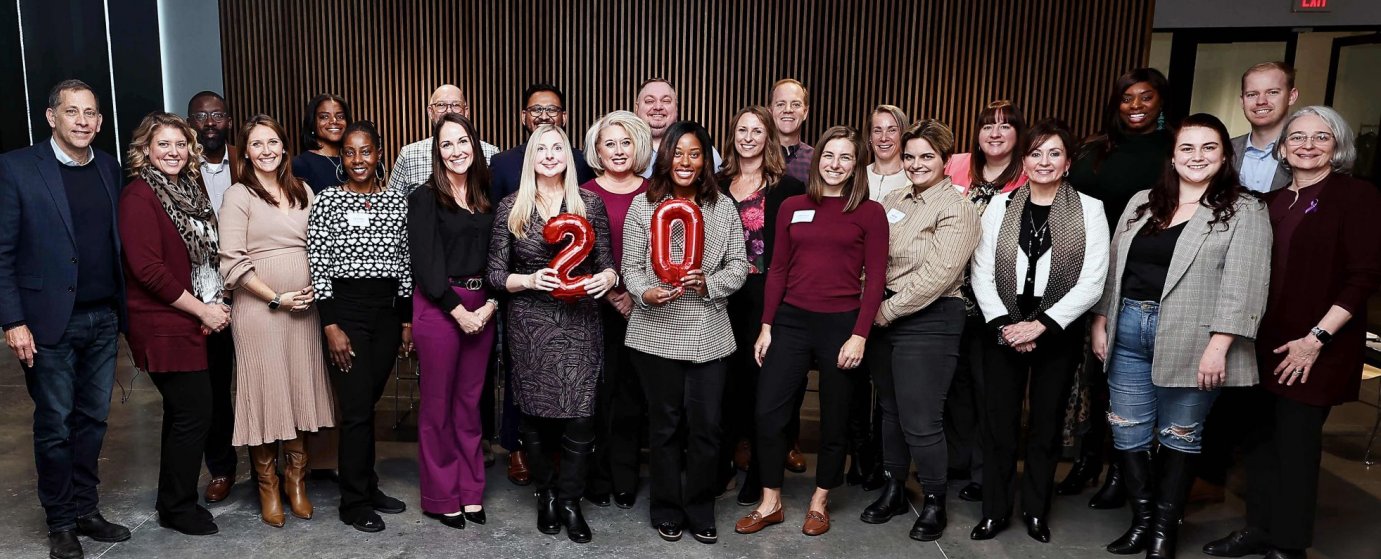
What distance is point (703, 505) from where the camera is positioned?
3.37 m

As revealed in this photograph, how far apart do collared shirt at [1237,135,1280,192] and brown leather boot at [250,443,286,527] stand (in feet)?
12.8

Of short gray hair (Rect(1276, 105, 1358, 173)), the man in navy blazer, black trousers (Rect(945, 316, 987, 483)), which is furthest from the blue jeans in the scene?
short gray hair (Rect(1276, 105, 1358, 173))

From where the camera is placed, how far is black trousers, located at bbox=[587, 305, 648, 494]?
3.50 metres

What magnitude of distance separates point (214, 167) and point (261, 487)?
1.48m

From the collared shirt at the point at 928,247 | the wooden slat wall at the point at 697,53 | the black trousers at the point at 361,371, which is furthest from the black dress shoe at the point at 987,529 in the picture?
the wooden slat wall at the point at 697,53

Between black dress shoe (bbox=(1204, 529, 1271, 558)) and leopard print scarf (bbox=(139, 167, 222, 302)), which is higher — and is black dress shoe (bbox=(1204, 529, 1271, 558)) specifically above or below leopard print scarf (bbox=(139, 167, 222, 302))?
below

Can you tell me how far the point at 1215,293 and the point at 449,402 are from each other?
106 inches

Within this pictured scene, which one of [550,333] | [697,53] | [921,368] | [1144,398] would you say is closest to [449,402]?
[550,333]

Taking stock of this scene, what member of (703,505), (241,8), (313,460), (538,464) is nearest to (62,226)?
(313,460)

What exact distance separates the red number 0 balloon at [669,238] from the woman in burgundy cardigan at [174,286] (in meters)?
1.59

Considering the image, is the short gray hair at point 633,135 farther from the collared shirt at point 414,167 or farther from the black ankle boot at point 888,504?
the black ankle boot at point 888,504

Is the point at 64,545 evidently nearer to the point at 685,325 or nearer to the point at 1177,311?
the point at 685,325

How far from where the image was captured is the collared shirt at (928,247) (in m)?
3.17

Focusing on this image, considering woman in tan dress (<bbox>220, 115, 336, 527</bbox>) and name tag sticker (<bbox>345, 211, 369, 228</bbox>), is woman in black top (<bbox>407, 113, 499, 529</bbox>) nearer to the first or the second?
name tag sticker (<bbox>345, 211, 369, 228</bbox>)
